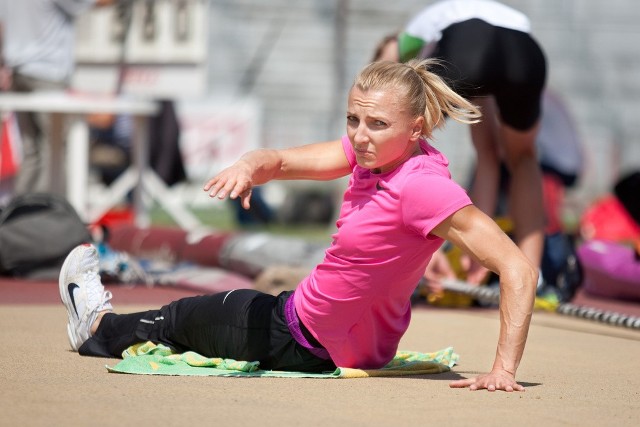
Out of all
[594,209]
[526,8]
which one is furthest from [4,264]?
[526,8]

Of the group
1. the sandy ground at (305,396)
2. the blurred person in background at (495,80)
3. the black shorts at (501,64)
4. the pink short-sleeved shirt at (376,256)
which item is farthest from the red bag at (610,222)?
the pink short-sleeved shirt at (376,256)

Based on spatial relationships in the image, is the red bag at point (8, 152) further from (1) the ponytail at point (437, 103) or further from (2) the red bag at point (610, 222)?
(1) the ponytail at point (437, 103)

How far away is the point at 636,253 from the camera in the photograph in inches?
269

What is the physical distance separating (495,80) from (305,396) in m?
2.81

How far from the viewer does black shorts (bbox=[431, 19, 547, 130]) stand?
18.2ft

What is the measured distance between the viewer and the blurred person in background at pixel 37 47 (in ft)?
30.9

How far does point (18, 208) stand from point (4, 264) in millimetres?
319

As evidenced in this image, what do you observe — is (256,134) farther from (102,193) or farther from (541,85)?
(541,85)

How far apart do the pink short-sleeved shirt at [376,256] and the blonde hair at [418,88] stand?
124mm

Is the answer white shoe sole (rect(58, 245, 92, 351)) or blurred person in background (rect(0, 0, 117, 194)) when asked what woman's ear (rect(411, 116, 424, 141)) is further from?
blurred person in background (rect(0, 0, 117, 194))

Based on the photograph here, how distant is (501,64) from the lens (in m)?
5.59

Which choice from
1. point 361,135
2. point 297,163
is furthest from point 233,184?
point 297,163

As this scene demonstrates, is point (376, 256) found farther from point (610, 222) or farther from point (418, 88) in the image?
point (610, 222)

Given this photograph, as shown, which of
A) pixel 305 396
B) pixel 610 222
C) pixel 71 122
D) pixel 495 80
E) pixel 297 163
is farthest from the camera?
pixel 610 222
